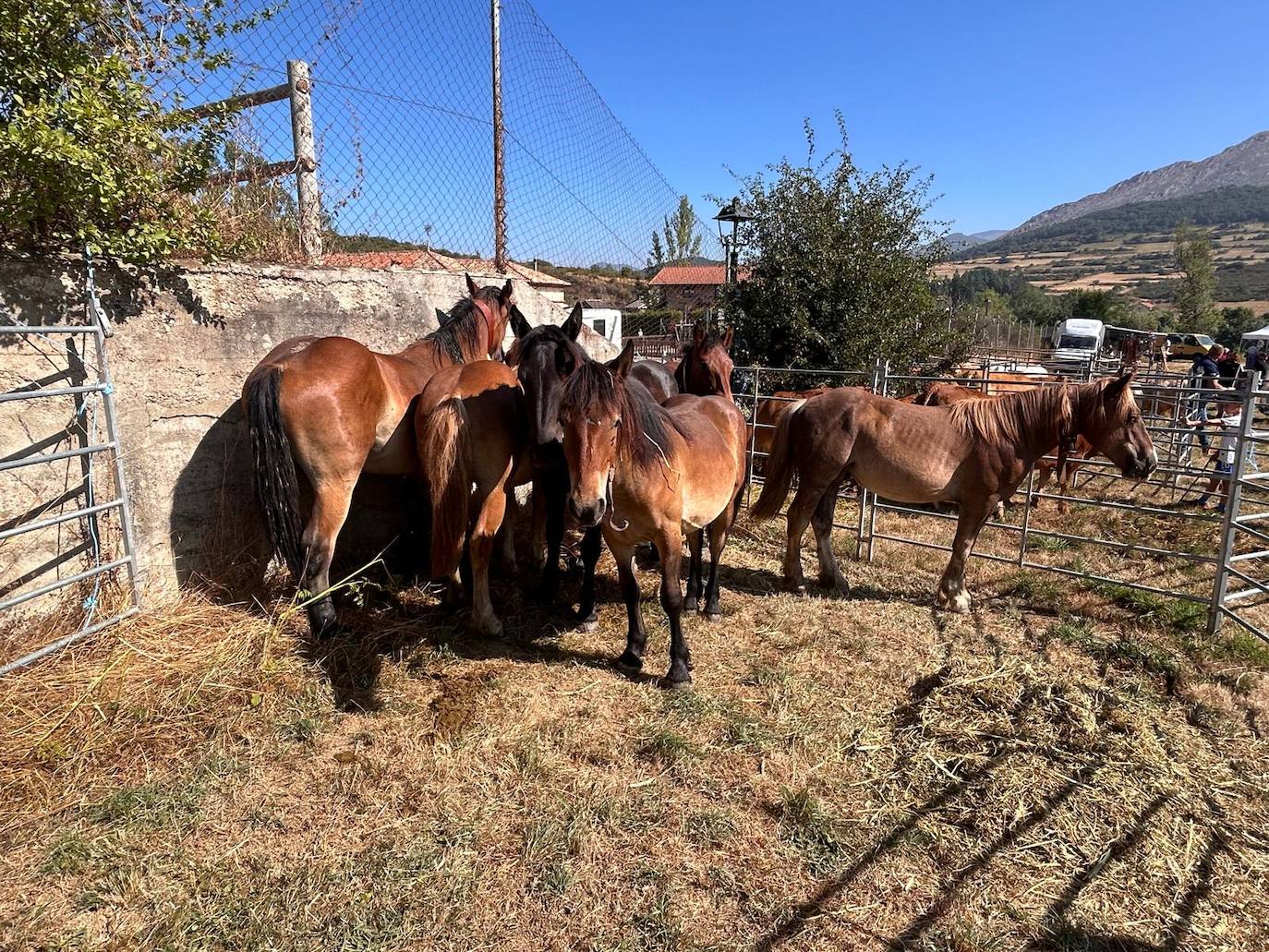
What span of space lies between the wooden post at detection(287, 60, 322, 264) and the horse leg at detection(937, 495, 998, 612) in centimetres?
522

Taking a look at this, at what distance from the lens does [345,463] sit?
364 cm

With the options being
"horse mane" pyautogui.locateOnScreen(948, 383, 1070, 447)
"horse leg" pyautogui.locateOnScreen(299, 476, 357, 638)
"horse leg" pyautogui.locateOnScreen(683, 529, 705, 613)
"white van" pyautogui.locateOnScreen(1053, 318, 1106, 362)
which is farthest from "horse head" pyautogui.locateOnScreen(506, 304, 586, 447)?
"white van" pyautogui.locateOnScreen(1053, 318, 1106, 362)

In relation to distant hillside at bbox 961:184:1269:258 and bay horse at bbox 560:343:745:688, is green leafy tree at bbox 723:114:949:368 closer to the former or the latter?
bay horse at bbox 560:343:745:688

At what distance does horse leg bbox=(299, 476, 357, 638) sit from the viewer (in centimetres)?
360

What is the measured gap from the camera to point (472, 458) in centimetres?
384

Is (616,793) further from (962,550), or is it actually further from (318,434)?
(962,550)

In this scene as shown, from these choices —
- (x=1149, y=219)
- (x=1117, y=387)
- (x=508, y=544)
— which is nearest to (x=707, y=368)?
(x=508, y=544)

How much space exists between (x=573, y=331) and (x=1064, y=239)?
207587 millimetres

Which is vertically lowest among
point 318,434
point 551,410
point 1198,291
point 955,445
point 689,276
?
point 955,445

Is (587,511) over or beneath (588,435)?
beneath

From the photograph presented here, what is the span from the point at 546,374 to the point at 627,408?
502 millimetres

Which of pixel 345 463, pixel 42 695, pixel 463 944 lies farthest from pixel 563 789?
pixel 42 695

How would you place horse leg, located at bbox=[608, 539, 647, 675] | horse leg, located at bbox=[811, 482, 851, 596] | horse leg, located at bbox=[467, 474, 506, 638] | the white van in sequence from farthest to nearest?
1. the white van
2. horse leg, located at bbox=[811, 482, 851, 596]
3. horse leg, located at bbox=[467, 474, 506, 638]
4. horse leg, located at bbox=[608, 539, 647, 675]

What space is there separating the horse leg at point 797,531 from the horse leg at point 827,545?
0.11 metres
